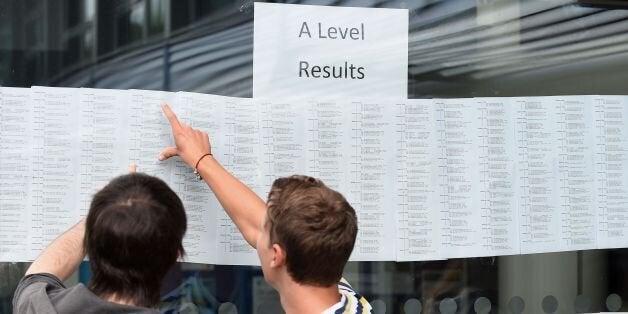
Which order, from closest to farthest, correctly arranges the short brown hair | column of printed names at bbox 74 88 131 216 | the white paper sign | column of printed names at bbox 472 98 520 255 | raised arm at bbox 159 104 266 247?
the short brown hair, raised arm at bbox 159 104 266 247, column of printed names at bbox 74 88 131 216, the white paper sign, column of printed names at bbox 472 98 520 255

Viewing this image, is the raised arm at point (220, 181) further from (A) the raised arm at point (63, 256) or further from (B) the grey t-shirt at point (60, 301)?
(B) the grey t-shirt at point (60, 301)

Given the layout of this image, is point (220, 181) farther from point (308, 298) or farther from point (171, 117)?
point (308, 298)

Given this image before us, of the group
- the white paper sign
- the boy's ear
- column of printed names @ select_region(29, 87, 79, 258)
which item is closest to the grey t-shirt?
the boy's ear

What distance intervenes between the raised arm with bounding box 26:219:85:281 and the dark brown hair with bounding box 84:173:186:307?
0.22 meters

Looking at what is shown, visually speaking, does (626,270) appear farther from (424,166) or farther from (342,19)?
(342,19)

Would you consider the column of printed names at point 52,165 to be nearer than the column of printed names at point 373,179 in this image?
Yes

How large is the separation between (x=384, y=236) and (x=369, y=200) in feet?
0.32

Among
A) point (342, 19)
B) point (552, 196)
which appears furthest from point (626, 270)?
point (342, 19)

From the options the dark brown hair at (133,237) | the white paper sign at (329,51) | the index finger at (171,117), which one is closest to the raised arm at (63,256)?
the dark brown hair at (133,237)

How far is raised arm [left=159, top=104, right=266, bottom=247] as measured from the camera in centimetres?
203

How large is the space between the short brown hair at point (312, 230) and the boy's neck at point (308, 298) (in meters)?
0.01

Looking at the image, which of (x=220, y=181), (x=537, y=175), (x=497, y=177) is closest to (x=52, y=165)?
(x=220, y=181)

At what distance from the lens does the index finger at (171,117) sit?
215cm

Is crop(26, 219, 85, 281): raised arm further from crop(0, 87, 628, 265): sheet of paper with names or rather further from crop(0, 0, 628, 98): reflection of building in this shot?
crop(0, 0, 628, 98): reflection of building
